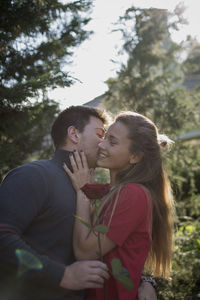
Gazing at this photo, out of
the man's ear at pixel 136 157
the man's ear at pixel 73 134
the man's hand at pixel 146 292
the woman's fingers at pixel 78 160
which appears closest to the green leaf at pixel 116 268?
the man's hand at pixel 146 292

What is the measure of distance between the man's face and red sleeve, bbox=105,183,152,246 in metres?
0.59

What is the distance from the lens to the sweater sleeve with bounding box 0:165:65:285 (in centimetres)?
180

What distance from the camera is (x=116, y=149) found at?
8.46 feet

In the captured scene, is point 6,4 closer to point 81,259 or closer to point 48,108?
point 48,108

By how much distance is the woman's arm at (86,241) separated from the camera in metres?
2.04

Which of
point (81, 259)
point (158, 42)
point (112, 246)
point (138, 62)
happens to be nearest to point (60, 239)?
point (81, 259)

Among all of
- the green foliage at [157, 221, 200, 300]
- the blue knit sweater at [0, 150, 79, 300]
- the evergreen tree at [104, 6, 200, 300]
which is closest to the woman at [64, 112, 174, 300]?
the blue knit sweater at [0, 150, 79, 300]

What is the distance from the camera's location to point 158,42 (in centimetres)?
653

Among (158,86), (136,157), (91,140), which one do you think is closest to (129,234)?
(136,157)

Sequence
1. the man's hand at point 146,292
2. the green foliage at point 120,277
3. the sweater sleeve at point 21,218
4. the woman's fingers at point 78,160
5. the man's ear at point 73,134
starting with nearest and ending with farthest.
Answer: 1. the green foliage at point 120,277
2. the sweater sleeve at point 21,218
3. the man's hand at point 146,292
4. the woman's fingers at point 78,160
5. the man's ear at point 73,134

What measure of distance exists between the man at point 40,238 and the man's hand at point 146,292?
0.44 meters

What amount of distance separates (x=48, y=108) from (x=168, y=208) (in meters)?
2.59

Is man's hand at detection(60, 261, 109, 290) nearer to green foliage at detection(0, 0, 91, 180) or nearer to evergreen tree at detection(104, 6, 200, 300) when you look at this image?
green foliage at detection(0, 0, 91, 180)

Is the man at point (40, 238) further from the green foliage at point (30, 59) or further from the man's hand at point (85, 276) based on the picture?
the green foliage at point (30, 59)
